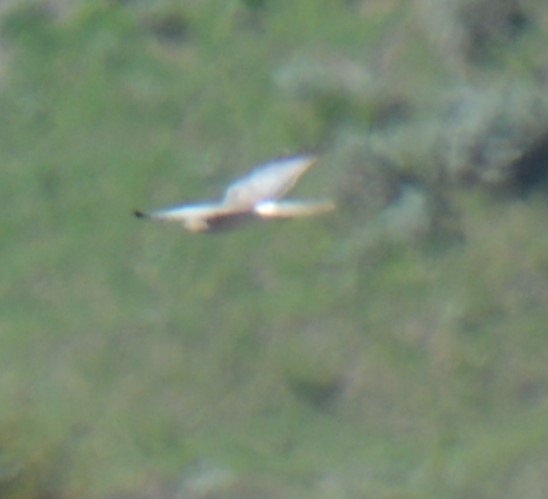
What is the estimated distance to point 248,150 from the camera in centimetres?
1055

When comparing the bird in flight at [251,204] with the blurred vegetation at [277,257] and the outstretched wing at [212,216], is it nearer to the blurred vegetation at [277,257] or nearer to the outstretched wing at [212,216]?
the outstretched wing at [212,216]

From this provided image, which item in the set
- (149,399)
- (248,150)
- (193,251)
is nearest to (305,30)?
(248,150)

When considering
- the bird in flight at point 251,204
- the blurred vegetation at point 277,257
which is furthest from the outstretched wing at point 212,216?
the blurred vegetation at point 277,257

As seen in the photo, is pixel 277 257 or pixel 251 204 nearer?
pixel 251 204

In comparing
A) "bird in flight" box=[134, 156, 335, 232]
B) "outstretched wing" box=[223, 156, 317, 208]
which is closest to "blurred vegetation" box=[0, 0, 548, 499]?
"bird in flight" box=[134, 156, 335, 232]

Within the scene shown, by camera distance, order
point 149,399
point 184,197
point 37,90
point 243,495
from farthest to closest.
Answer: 1. point 37,90
2. point 184,197
3. point 149,399
4. point 243,495

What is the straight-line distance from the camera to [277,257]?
1006cm

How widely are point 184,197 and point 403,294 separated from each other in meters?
1.46

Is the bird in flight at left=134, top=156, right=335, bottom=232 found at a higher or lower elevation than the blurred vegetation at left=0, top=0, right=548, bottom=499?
higher

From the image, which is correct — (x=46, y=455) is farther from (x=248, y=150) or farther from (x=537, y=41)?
(x=537, y=41)

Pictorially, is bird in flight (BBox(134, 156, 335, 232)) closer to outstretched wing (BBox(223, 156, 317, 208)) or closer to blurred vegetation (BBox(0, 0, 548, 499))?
outstretched wing (BBox(223, 156, 317, 208))

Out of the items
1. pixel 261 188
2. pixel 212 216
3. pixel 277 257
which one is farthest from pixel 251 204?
pixel 277 257

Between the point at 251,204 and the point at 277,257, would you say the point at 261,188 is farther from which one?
the point at 277,257

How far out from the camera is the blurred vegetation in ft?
30.2
